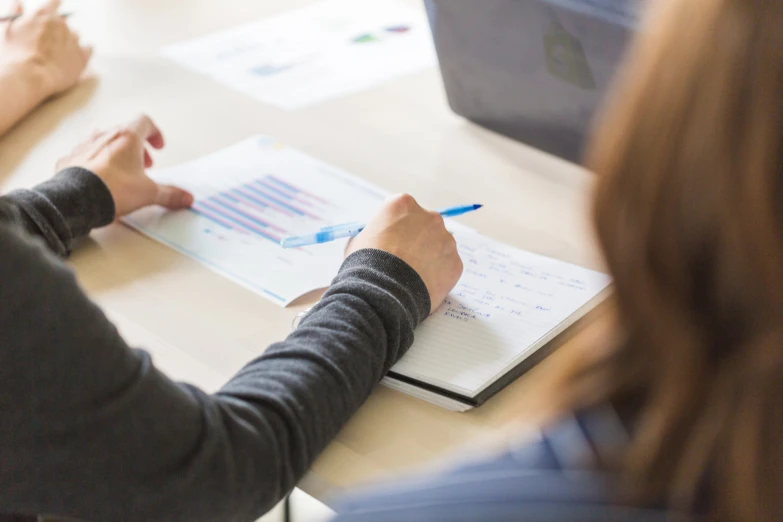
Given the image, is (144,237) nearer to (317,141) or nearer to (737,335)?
(317,141)

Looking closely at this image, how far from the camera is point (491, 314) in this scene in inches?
33.2

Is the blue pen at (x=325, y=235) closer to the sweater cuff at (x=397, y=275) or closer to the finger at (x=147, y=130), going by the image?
the sweater cuff at (x=397, y=275)

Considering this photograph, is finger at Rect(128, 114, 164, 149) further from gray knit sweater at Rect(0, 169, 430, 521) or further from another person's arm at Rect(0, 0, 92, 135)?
gray knit sweater at Rect(0, 169, 430, 521)

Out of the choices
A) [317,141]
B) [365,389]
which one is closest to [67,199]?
[317,141]

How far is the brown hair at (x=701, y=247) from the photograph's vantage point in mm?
360

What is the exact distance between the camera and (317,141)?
119cm

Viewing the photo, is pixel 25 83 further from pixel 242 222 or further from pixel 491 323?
pixel 491 323

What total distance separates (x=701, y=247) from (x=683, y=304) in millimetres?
29

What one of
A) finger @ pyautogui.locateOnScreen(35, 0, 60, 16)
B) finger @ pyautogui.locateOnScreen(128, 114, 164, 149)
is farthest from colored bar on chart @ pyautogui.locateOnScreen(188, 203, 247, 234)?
finger @ pyautogui.locateOnScreen(35, 0, 60, 16)

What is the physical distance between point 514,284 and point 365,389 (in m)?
0.21

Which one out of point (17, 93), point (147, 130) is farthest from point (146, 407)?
point (17, 93)

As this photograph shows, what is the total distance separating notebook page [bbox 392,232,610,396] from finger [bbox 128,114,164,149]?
443 millimetres

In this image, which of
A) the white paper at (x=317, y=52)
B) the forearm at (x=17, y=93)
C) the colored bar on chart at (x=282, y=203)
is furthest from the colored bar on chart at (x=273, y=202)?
the forearm at (x=17, y=93)

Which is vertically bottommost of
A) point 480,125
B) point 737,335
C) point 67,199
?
point 480,125
